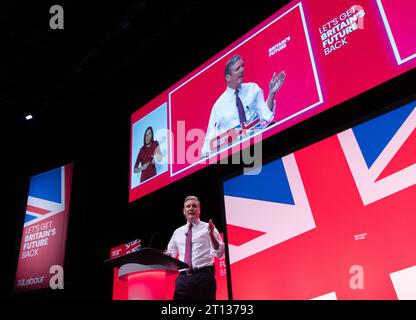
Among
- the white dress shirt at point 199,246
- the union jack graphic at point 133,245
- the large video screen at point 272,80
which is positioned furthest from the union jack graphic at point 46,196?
the white dress shirt at point 199,246

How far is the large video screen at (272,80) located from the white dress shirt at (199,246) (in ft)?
1.55

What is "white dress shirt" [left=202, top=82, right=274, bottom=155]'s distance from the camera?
2.75 metres

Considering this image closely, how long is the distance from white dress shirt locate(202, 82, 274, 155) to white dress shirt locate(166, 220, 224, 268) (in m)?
0.60

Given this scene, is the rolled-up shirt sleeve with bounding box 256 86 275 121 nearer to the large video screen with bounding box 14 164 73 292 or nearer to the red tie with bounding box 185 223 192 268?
the red tie with bounding box 185 223 192 268

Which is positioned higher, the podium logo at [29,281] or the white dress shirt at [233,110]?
the white dress shirt at [233,110]

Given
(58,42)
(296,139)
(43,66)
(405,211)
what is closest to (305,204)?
(405,211)

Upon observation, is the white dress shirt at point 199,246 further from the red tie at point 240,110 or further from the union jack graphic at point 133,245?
the union jack graphic at point 133,245

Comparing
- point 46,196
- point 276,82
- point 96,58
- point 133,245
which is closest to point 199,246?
point 276,82

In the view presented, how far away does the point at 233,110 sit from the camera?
2932mm

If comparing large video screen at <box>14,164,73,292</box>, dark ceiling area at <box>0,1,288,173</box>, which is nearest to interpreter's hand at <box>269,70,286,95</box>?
dark ceiling area at <box>0,1,288,173</box>

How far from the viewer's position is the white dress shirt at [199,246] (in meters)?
2.70

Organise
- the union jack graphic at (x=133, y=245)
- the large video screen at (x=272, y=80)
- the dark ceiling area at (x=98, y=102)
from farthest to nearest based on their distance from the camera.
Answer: the union jack graphic at (x=133, y=245) < the dark ceiling area at (x=98, y=102) < the large video screen at (x=272, y=80)

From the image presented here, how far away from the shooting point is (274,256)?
88.3 inches

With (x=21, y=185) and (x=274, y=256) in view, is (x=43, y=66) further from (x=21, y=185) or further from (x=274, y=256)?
(x=274, y=256)
